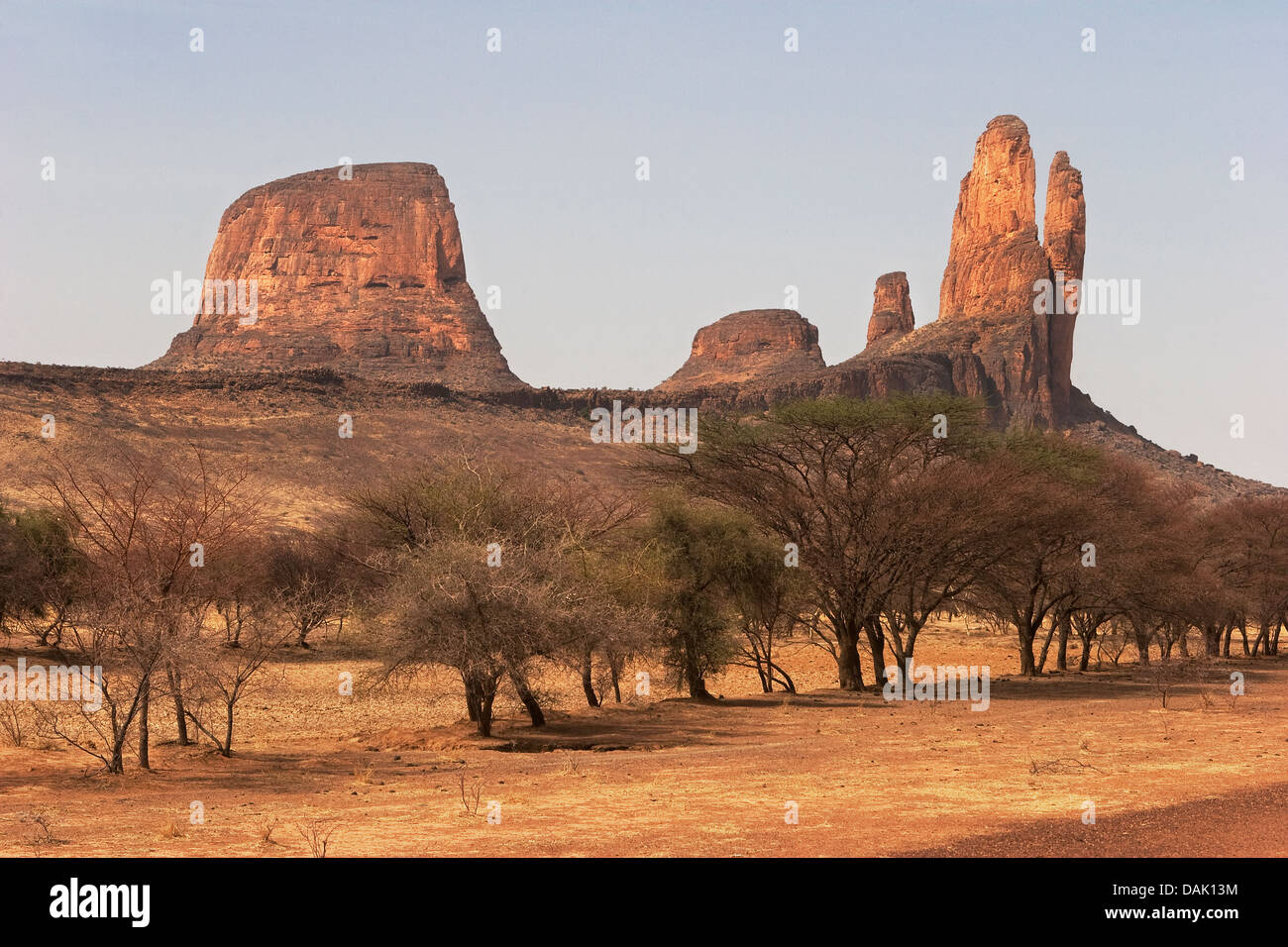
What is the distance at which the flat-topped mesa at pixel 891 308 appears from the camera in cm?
18688

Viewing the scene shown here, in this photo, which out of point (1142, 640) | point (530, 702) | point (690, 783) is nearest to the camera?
point (690, 783)

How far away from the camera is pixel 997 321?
150625 mm

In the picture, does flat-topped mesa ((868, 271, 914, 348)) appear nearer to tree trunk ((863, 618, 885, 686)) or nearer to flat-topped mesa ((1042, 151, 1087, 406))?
flat-topped mesa ((1042, 151, 1087, 406))

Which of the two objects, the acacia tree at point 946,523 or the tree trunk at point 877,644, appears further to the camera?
the tree trunk at point 877,644

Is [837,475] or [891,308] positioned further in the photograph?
[891,308]

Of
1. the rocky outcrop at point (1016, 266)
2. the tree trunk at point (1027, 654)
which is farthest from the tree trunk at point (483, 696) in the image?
the rocky outcrop at point (1016, 266)

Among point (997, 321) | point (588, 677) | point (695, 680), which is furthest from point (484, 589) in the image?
point (997, 321)

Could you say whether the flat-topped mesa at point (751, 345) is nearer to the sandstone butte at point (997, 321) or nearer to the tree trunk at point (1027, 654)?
the sandstone butte at point (997, 321)

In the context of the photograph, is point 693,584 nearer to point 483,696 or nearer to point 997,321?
point 483,696

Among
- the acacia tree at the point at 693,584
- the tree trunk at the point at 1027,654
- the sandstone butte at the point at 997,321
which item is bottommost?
the tree trunk at the point at 1027,654

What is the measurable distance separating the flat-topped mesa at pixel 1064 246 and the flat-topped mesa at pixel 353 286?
2640 inches

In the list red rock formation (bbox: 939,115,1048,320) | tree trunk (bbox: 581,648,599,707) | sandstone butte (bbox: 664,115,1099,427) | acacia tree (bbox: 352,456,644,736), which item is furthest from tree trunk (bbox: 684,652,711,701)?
red rock formation (bbox: 939,115,1048,320)

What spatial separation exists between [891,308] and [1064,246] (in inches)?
1483
